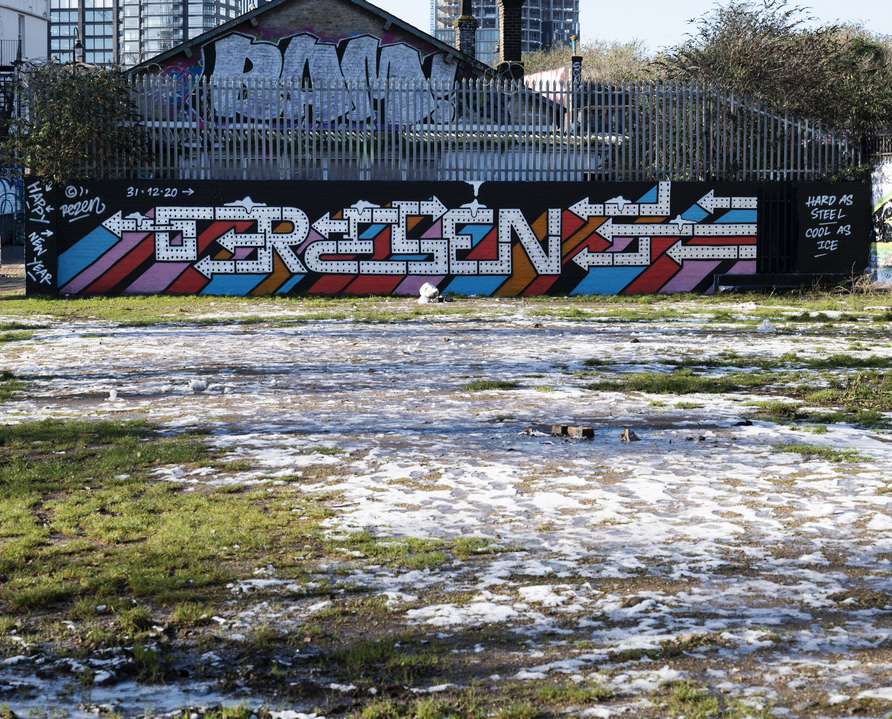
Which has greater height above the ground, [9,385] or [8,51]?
[8,51]

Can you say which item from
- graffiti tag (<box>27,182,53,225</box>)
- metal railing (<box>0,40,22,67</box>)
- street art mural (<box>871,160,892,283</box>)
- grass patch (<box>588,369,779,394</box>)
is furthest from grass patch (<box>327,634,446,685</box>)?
metal railing (<box>0,40,22,67</box>)

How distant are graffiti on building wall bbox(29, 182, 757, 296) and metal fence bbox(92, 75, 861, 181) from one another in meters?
0.36

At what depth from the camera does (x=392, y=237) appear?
70.8 feet

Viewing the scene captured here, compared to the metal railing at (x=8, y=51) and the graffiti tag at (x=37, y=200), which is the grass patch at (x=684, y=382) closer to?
the graffiti tag at (x=37, y=200)

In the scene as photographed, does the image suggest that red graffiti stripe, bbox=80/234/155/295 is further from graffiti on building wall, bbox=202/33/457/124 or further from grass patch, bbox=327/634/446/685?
grass patch, bbox=327/634/446/685

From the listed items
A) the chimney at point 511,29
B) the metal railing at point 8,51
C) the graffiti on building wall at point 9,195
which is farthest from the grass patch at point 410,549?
the metal railing at point 8,51

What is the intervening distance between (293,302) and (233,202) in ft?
8.71

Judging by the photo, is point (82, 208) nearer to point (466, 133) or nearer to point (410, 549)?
point (466, 133)

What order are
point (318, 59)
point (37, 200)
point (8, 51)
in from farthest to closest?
point (8, 51), point (318, 59), point (37, 200)

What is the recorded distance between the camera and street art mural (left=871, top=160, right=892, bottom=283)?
21.5m

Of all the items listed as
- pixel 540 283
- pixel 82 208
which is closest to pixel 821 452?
pixel 540 283

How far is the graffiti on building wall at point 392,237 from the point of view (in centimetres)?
2131

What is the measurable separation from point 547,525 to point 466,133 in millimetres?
16248

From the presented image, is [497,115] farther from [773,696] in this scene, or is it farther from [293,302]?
[773,696]
